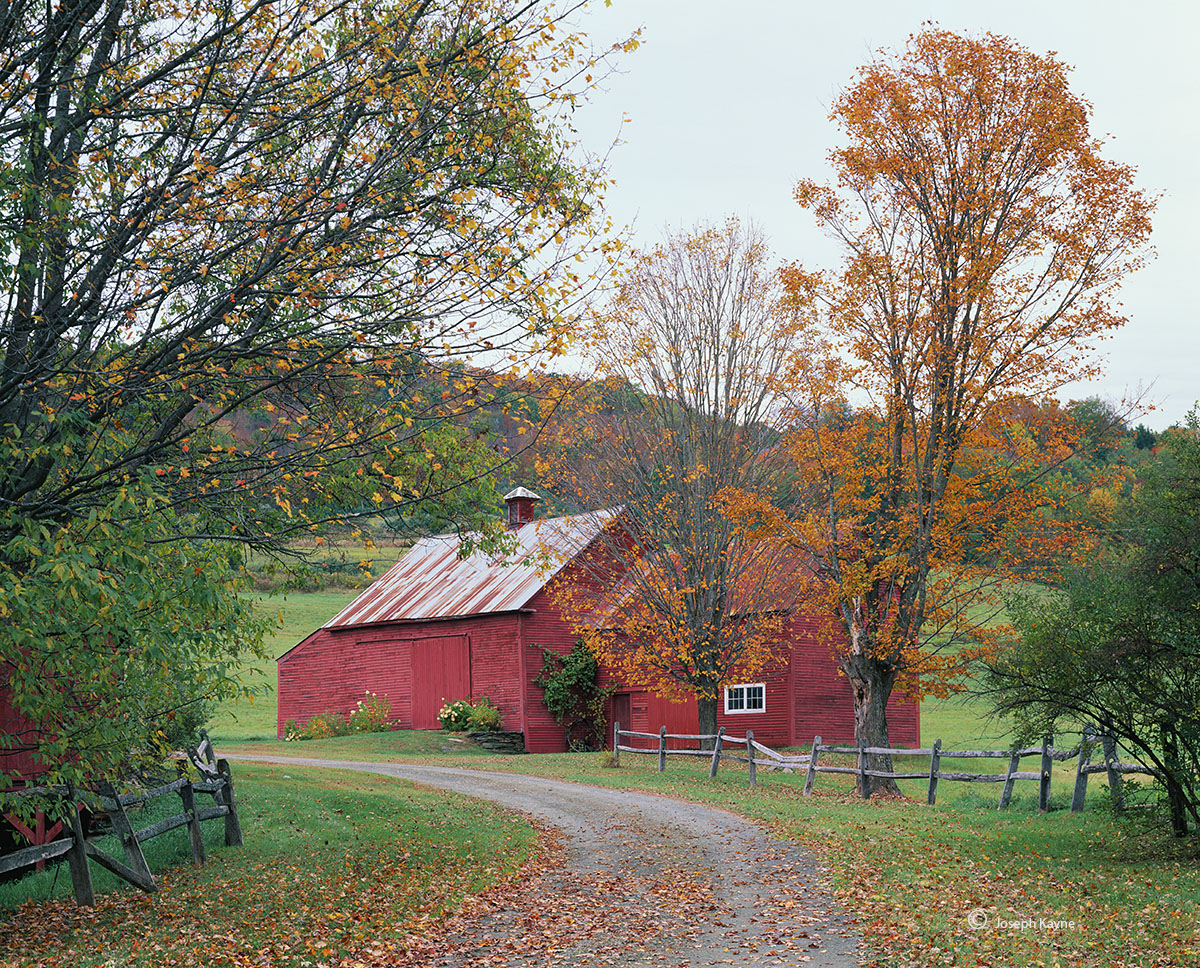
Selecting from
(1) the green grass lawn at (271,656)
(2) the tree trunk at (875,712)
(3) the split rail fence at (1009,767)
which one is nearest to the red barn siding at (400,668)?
(1) the green grass lawn at (271,656)

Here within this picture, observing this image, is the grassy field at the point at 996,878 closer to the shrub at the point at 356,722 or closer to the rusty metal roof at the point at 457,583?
the rusty metal roof at the point at 457,583

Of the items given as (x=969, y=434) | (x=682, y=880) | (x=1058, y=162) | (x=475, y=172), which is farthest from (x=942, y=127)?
(x=682, y=880)

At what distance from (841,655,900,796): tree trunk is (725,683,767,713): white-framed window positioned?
43.5ft

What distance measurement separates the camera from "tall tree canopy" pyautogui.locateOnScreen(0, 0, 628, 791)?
8266 millimetres

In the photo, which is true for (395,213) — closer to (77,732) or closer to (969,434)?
(77,732)

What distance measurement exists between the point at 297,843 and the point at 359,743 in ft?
59.4

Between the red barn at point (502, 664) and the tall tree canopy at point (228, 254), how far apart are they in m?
20.5

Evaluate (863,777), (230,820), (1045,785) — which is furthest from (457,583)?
(230,820)

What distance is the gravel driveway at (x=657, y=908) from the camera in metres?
9.00

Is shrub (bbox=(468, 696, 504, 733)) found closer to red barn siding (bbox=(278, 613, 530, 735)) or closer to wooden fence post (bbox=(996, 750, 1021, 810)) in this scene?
red barn siding (bbox=(278, 613, 530, 735))

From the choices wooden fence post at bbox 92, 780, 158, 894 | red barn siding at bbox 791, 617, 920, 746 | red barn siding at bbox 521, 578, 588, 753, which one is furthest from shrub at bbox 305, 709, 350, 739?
wooden fence post at bbox 92, 780, 158, 894

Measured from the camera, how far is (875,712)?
20719mm

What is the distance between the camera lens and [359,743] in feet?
104

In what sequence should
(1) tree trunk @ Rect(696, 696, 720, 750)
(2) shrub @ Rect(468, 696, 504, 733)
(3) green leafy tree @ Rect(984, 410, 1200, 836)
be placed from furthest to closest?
(2) shrub @ Rect(468, 696, 504, 733), (1) tree trunk @ Rect(696, 696, 720, 750), (3) green leafy tree @ Rect(984, 410, 1200, 836)
